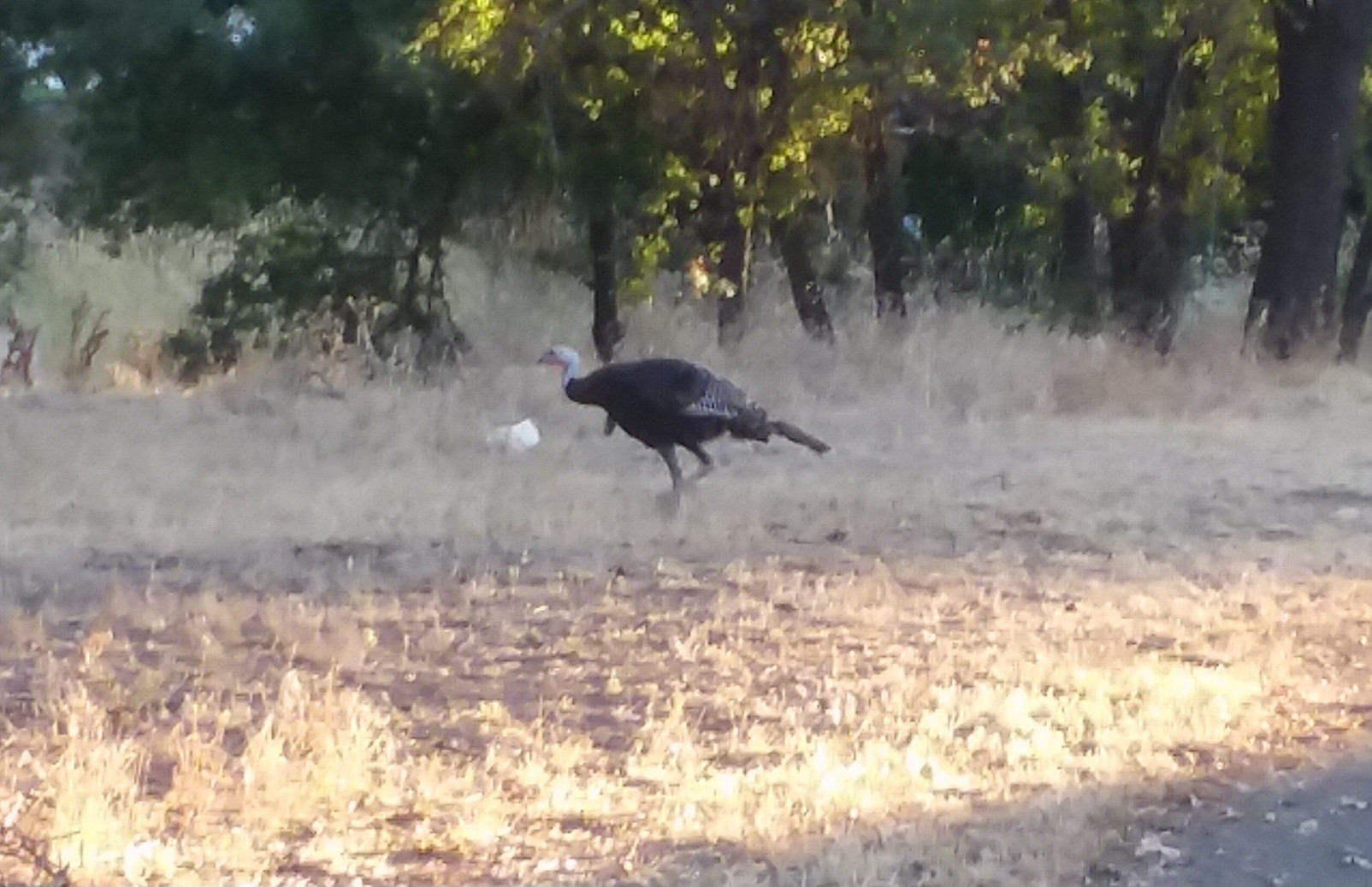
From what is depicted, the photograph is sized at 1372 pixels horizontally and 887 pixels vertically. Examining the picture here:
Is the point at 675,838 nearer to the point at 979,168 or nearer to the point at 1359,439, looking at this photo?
the point at 1359,439

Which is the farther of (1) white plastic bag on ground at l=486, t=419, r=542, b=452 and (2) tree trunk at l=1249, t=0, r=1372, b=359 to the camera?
(2) tree trunk at l=1249, t=0, r=1372, b=359

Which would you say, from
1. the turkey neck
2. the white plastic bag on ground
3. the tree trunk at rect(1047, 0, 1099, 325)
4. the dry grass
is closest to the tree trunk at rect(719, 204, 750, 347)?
the tree trunk at rect(1047, 0, 1099, 325)

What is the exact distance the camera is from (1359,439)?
1339 cm

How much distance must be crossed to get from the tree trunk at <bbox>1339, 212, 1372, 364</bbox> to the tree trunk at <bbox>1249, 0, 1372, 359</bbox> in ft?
4.00

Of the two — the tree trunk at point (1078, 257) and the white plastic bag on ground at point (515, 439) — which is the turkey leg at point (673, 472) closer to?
the white plastic bag on ground at point (515, 439)

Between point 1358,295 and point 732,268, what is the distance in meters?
6.86

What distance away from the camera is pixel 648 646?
734 cm

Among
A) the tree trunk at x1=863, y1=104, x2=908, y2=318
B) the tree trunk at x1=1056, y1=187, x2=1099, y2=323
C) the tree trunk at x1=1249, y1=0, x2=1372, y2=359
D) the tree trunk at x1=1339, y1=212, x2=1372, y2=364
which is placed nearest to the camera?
the tree trunk at x1=1249, y1=0, x2=1372, y2=359

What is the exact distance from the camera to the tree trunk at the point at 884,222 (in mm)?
18641

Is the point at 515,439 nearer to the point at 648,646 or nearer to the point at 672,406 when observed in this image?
the point at 672,406

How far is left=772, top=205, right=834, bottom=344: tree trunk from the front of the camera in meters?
18.1

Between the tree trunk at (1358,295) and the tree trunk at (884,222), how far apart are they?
4.27 metres

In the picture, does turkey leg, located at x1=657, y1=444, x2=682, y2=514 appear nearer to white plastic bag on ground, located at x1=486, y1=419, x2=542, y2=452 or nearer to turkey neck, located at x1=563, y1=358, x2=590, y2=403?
turkey neck, located at x1=563, y1=358, x2=590, y2=403

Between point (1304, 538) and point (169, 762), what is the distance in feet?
18.9
